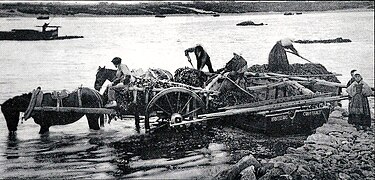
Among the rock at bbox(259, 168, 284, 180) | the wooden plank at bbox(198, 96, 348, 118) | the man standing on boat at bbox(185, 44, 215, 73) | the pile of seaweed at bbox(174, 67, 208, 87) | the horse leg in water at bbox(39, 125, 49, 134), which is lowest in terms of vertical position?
the rock at bbox(259, 168, 284, 180)

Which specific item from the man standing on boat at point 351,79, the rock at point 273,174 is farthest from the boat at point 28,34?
the man standing on boat at point 351,79

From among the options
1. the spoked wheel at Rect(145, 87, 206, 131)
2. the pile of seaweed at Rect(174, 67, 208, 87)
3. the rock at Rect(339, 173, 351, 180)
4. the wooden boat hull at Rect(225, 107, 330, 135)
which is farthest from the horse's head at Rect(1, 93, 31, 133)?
the rock at Rect(339, 173, 351, 180)

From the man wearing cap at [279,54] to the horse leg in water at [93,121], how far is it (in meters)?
1.68

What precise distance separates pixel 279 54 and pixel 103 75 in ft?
5.50

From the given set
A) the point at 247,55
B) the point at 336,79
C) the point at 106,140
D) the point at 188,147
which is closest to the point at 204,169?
the point at 188,147

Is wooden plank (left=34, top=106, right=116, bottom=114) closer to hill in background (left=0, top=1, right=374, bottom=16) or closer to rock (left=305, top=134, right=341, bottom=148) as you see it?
hill in background (left=0, top=1, right=374, bottom=16)

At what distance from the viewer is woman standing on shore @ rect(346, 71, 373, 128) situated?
4.49 metres

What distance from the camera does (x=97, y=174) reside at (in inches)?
133

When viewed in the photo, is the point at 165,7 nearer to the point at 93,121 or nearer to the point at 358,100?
the point at 93,121

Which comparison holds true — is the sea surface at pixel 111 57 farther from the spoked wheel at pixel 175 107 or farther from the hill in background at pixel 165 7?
the spoked wheel at pixel 175 107

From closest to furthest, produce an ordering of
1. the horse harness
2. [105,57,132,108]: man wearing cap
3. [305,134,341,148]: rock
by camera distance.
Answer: the horse harness
[105,57,132,108]: man wearing cap
[305,134,341,148]: rock

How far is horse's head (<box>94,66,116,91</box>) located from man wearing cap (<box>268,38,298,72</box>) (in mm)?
1503

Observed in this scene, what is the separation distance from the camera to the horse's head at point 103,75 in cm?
369

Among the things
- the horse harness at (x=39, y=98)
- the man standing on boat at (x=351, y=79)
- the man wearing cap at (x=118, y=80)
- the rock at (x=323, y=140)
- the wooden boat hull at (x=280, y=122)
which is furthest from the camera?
the man standing on boat at (x=351, y=79)
